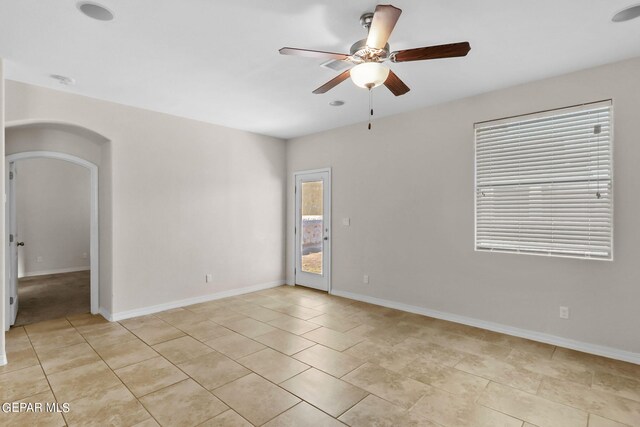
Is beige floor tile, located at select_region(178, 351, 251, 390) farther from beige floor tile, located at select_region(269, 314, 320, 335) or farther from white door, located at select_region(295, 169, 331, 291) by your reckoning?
white door, located at select_region(295, 169, 331, 291)

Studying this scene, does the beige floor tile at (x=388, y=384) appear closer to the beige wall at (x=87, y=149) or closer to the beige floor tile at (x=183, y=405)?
the beige floor tile at (x=183, y=405)

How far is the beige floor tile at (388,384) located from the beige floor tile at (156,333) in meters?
2.14

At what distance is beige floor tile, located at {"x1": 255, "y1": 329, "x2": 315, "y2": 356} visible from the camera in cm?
341

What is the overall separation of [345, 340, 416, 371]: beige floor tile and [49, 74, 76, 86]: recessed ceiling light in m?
4.14

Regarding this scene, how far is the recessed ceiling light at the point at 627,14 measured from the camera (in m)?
2.33

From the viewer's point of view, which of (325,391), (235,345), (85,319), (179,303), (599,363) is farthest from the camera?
(179,303)

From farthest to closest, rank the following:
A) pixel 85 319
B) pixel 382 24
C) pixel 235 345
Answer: pixel 85 319
pixel 235 345
pixel 382 24

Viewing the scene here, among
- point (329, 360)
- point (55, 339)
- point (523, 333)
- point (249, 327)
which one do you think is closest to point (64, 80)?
point (55, 339)

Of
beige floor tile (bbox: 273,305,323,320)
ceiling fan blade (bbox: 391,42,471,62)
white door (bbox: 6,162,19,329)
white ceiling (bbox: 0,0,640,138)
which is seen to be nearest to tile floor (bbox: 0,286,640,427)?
beige floor tile (bbox: 273,305,323,320)

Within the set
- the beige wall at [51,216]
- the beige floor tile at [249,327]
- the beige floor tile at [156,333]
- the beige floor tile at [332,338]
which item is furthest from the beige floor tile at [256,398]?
the beige wall at [51,216]

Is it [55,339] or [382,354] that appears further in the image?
[55,339]

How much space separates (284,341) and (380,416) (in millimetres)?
1561

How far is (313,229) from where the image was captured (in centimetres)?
603

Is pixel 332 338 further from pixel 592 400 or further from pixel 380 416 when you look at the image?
pixel 592 400
